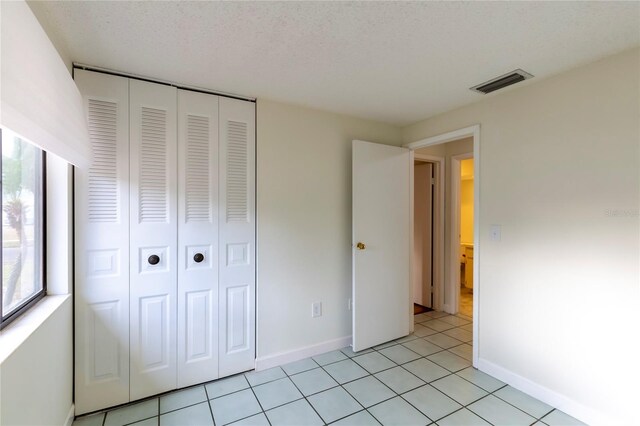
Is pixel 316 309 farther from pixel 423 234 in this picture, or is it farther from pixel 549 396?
pixel 423 234

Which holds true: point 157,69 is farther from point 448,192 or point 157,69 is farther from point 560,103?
point 448,192

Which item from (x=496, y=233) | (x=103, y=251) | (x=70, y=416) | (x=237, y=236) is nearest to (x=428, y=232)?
(x=496, y=233)

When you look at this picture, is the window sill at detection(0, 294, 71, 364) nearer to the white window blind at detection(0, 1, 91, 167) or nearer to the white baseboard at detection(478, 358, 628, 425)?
the white window blind at detection(0, 1, 91, 167)

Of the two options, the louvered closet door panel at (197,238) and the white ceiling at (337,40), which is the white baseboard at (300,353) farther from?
the white ceiling at (337,40)

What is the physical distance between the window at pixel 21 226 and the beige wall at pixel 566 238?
2983mm

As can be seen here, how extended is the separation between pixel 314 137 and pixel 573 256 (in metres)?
2.16

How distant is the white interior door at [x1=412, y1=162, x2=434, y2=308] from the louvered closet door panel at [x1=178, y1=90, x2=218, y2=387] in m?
2.83

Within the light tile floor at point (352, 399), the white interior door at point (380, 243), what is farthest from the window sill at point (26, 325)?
the white interior door at point (380, 243)

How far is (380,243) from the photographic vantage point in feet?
9.80

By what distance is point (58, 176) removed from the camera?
5.76 ft

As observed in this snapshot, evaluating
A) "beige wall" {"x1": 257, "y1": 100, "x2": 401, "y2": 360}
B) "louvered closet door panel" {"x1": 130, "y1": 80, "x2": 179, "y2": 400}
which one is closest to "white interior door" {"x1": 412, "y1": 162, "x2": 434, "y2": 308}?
"beige wall" {"x1": 257, "y1": 100, "x2": 401, "y2": 360}

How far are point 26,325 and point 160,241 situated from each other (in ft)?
2.92

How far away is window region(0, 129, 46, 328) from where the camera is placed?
125 centimetres

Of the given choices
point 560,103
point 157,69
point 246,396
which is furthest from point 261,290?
point 560,103
